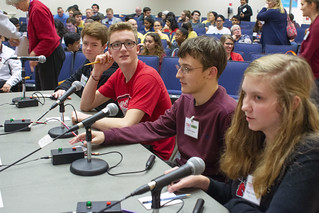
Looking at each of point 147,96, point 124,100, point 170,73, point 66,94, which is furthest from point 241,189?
point 170,73

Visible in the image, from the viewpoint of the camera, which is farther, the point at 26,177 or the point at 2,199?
the point at 26,177

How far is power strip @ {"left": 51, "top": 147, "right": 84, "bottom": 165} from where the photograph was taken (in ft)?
4.99

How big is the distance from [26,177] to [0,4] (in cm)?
1271

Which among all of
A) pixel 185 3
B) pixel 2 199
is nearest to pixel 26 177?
pixel 2 199

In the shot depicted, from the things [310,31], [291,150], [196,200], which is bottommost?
[196,200]

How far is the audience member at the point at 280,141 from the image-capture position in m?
1.04

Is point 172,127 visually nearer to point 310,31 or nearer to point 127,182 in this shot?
point 127,182

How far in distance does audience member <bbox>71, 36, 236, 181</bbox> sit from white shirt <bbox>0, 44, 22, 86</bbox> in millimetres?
2649

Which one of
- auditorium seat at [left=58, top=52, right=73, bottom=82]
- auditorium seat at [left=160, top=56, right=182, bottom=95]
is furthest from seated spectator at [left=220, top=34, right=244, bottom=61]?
auditorium seat at [left=58, top=52, right=73, bottom=82]

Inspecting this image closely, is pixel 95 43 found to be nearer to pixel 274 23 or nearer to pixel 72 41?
pixel 72 41

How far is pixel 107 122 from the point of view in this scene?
77.9 inches

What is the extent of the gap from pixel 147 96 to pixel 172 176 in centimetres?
120

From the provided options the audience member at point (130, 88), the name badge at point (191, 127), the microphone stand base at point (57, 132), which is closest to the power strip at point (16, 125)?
the microphone stand base at point (57, 132)

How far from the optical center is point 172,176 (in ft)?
2.96
